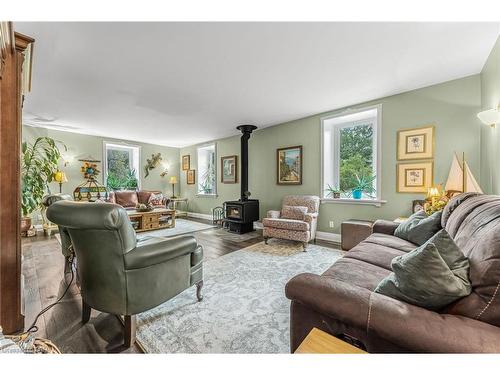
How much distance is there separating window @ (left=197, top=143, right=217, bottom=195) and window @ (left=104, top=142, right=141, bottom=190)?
1853 mm

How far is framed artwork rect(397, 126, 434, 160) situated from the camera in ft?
9.70

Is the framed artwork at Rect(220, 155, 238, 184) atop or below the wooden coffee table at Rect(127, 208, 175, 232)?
atop

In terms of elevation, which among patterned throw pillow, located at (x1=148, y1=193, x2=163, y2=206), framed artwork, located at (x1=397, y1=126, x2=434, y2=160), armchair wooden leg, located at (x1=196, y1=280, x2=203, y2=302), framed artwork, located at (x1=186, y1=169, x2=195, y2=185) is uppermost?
framed artwork, located at (x1=397, y1=126, x2=434, y2=160)

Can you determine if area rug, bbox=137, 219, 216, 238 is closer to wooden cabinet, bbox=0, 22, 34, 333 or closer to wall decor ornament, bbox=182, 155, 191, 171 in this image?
wall decor ornament, bbox=182, 155, 191, 171

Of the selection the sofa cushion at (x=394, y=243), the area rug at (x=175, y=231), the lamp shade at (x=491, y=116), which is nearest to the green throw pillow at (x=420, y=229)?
the sofa cushion at (x=394, y=243)

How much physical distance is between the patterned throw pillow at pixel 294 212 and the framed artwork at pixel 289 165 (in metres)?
0.73

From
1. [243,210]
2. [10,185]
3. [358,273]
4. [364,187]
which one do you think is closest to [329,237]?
[364,187]

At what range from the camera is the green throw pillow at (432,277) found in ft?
2.74

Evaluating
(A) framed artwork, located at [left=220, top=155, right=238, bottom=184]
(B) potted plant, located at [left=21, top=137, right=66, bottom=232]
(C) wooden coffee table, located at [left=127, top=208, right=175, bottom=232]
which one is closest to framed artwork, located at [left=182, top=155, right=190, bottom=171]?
(A) framed artwork, located at [left=220, top=155, right=238, bottom=184]

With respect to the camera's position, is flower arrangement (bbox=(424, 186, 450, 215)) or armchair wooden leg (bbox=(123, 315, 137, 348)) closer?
armchair wooden leg (bbox=(123, 315, 137, 348))

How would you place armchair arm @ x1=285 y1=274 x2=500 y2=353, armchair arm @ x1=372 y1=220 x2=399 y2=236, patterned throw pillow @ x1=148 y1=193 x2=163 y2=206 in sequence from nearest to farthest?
1. armchair arm @ x1=285 y1=274 x2=500 y2=353
2. armchair arm @ x1=372 y1=220 x2=399 y2=236
3. patterned throw pillow @ x1=148 y1=193 x2=163 y2=206

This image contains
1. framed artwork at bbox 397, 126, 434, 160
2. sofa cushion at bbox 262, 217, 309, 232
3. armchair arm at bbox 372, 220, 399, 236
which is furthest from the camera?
sofa cushion at bbox 262, 217, 309, 232

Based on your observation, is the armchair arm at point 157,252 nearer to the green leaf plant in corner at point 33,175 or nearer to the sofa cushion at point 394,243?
the sofa cushion at point 394,243
